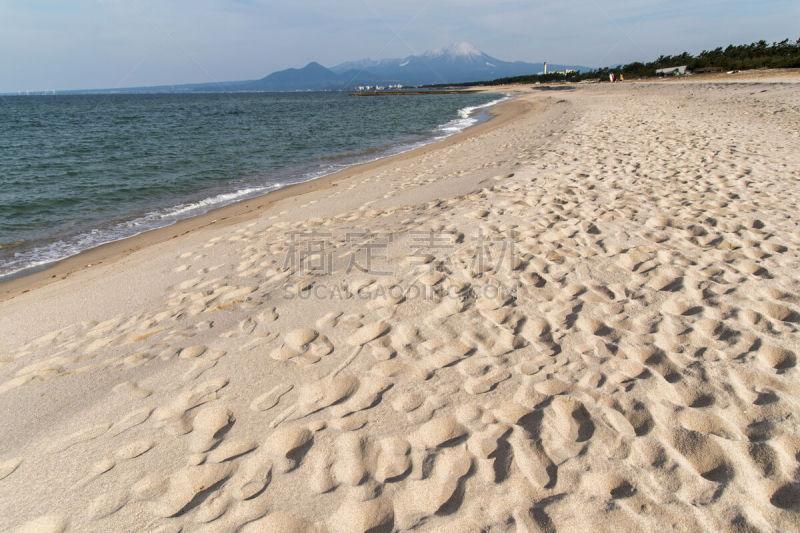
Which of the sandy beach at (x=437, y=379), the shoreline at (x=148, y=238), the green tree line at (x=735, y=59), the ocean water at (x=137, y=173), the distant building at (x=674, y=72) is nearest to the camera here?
the sandy beach at (x=437, y=379)

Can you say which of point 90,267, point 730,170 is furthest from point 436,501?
point 730,170

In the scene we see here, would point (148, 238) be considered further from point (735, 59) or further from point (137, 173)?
point (735, 59)

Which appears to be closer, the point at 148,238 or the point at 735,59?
the point at 148,238

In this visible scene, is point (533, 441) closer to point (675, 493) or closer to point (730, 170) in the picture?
point (675, 493)

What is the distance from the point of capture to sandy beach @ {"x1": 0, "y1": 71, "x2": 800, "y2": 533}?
5.65 feet

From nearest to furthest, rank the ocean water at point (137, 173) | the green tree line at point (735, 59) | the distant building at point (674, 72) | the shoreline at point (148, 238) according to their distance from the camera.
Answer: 1. the shoreline at point (148, 238)
2. the ocean water at point (137, 173)
3. the green tree line at point (735, 59)
4. the distant building at point (674, 72)

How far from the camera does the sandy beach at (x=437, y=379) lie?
1721 millimetres

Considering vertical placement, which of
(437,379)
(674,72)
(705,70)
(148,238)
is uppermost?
(674,72)

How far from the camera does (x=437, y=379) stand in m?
2.41

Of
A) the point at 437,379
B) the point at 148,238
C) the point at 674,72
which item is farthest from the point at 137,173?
the point at 674,72

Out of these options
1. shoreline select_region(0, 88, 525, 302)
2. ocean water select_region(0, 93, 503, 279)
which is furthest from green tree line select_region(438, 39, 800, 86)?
shoreline select_region(0, 88, 525, 302)

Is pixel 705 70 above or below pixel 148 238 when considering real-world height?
above

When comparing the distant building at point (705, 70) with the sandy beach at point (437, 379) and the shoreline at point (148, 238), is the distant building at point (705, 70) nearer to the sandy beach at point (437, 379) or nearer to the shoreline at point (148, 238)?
the shoreline at point (148, 238)

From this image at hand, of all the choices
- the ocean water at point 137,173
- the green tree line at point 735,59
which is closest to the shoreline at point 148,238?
the ocean water at point 137,173
